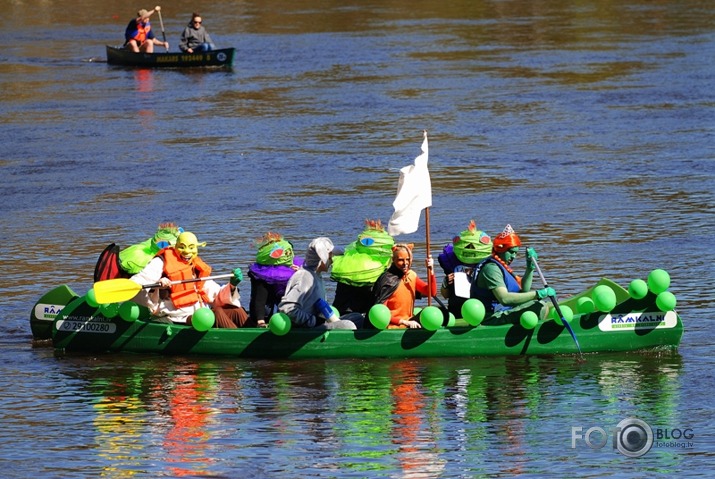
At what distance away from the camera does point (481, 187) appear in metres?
22.2

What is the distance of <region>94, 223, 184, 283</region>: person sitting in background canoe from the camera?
14.1 metres

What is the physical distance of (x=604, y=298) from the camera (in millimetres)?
13234

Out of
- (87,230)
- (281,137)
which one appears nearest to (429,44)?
(281,137)

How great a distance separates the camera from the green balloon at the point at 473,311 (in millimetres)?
13109

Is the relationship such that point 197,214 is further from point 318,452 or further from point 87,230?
point 318,452

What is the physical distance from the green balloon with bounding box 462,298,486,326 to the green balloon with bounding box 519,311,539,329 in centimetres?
38

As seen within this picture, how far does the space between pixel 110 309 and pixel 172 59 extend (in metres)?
23.6

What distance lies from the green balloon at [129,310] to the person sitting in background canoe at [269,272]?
105 centimetres

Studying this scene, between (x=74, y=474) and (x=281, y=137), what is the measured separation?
654 inches

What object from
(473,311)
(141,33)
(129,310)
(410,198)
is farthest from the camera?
(141,33)

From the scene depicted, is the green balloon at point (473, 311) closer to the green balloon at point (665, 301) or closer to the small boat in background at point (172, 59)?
the green balloon at point (665, 301)

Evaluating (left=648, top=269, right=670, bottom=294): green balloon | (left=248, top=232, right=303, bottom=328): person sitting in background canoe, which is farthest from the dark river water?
(left=648, top=269, right=670, bottom=294): green balloon

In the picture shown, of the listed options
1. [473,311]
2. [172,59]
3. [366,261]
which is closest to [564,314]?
[473,311]

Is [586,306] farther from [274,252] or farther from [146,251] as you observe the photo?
[146,251]
